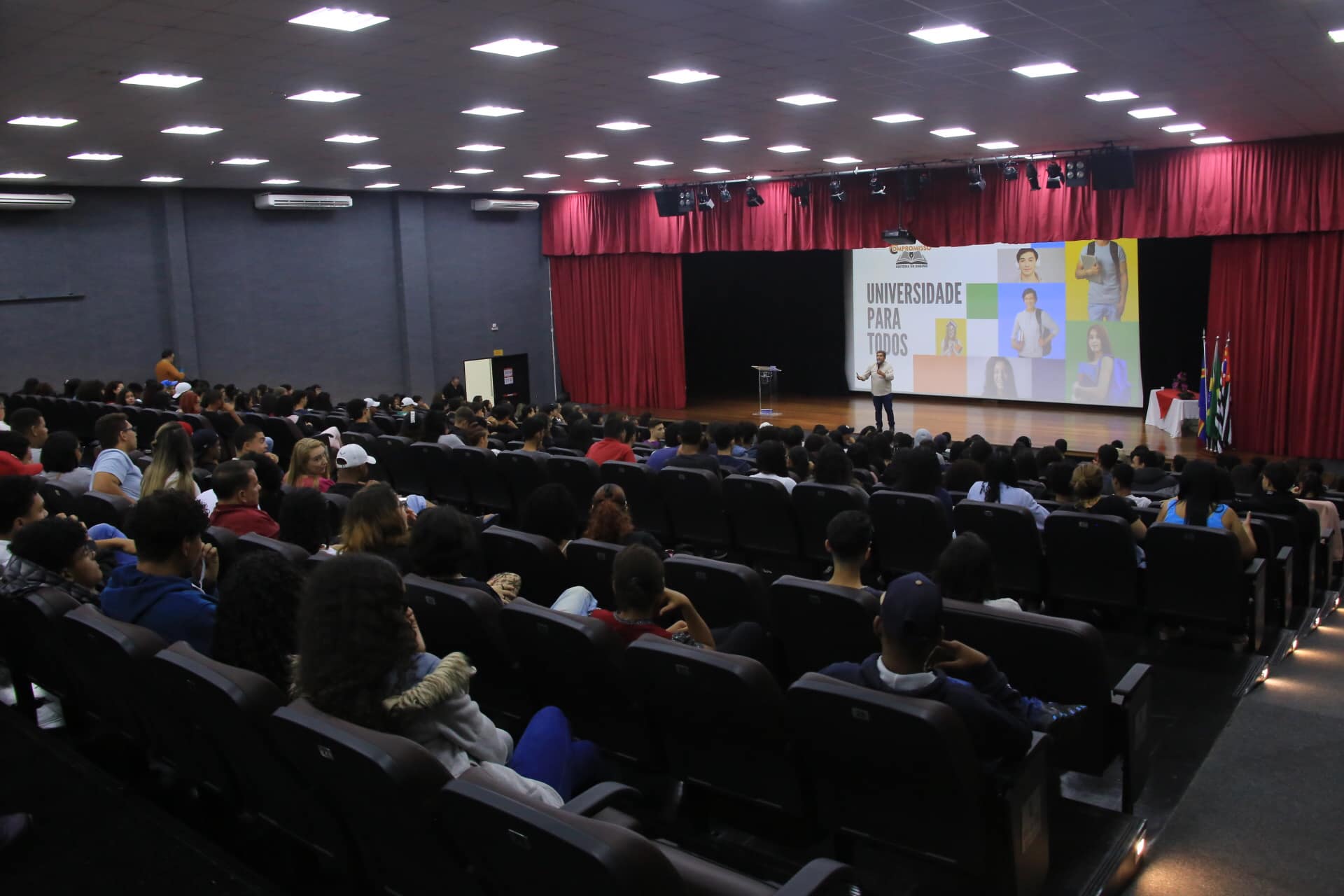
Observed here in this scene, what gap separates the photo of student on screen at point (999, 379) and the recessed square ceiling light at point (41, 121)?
43.2 ft

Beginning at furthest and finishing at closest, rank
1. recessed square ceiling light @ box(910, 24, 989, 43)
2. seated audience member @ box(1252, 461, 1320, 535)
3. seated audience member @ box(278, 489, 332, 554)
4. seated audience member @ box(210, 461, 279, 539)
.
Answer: recessed square ceiling light @ box(910, 24, 989, 43) → seated audience member @ box(1252, 461, 1320, 535) → seated audience member @ box(210, 461, 279, 539) → seated audience member @ box(278, 489, 332, 554)

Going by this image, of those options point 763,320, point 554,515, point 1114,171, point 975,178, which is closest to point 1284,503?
point 554,515

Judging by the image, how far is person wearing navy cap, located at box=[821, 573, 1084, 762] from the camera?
261 centimetres

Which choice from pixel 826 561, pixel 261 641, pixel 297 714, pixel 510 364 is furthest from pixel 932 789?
pixel 510 364

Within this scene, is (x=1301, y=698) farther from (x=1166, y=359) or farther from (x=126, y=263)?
(x=126, y=263)

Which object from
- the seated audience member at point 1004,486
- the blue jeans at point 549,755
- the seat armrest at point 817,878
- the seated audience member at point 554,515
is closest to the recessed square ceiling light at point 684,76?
the seated audience member at point 1004,486

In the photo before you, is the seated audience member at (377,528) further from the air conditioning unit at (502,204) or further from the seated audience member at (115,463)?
the air conditioning unit at (502,204)

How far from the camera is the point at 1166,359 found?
1538 centimetres

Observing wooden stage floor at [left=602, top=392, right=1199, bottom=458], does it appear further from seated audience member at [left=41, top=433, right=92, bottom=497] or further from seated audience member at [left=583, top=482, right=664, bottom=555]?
seated audience member at [left=41, top=433, right=92, bottom=497]

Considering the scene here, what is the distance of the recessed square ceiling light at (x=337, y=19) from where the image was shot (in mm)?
5867

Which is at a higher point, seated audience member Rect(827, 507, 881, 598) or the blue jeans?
seated audience member Rect(827, 507, 881, 598)

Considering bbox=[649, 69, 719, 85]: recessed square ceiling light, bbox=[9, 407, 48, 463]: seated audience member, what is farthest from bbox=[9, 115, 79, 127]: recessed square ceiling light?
bbox=[649, 69, 719, 85]: recessed square ceiling light

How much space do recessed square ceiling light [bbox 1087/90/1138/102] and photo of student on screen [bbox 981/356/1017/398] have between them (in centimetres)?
765

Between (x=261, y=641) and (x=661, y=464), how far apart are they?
4.85m
